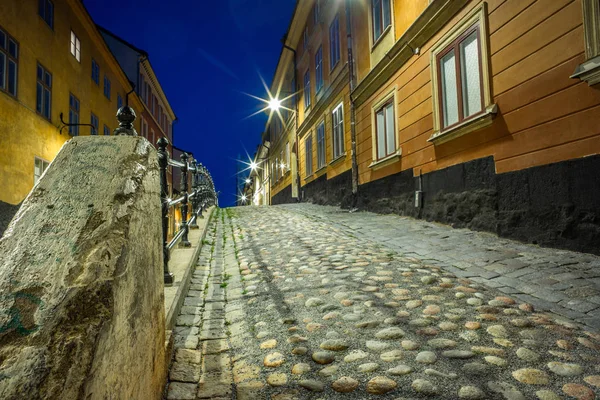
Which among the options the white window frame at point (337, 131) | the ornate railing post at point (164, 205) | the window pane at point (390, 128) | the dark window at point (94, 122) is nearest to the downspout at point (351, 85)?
the white window frame at point (337, 131)

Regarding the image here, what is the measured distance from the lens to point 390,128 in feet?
29.8

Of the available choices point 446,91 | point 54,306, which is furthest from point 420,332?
point 446,91

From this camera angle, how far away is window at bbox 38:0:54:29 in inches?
455

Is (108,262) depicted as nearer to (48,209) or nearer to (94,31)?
(48,209)

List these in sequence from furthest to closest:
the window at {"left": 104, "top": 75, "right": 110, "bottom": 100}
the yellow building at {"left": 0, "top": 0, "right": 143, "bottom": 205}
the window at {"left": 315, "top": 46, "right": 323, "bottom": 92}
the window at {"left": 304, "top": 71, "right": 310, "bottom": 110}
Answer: the window at {"left": 104, "top": 75, "right": 110, "bottom": 100}, the window at {"left": 304, "top": 71, "right": 310, "bottom": 110}, the window at {"left": 315, "top": 46, "right": 323, "bottom": 92}, the yellow building at {"left": 0, "top": 0, "right": 143, "bottom": 205}

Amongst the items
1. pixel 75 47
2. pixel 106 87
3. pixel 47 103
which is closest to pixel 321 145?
pixel 47 103

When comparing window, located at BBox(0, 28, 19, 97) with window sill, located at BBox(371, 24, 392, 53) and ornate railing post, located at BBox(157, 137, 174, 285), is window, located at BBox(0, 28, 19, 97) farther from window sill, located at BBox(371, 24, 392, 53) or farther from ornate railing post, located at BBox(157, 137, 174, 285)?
window sill, located at BBox(371, 24, 392, 53)

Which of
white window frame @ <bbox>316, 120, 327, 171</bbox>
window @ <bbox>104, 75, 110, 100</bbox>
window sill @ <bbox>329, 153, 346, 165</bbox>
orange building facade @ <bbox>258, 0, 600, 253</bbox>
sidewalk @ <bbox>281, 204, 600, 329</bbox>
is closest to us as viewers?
sidewalk @ <bbox>281, 204, 600, 329</bbox>

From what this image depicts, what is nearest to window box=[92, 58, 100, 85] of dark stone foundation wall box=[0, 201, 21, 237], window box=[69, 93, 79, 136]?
window box=[69, 93, 79, 136]

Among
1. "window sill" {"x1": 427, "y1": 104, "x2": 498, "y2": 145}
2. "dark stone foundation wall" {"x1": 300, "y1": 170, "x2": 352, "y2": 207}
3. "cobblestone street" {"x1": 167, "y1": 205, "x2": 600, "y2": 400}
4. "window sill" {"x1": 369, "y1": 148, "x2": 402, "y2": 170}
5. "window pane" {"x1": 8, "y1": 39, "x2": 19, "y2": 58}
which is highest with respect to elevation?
"window pane" {"x1": 8, "y1": 39, "x2": 19, "y2": 58}

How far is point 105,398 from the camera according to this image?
0.99 m

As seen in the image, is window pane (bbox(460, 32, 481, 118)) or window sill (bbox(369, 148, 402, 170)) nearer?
window pane (bbox(460, 32, 481, 118))

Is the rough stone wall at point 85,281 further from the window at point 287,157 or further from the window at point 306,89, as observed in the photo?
the window at point 287,157

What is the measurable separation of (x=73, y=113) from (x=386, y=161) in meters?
12.4
